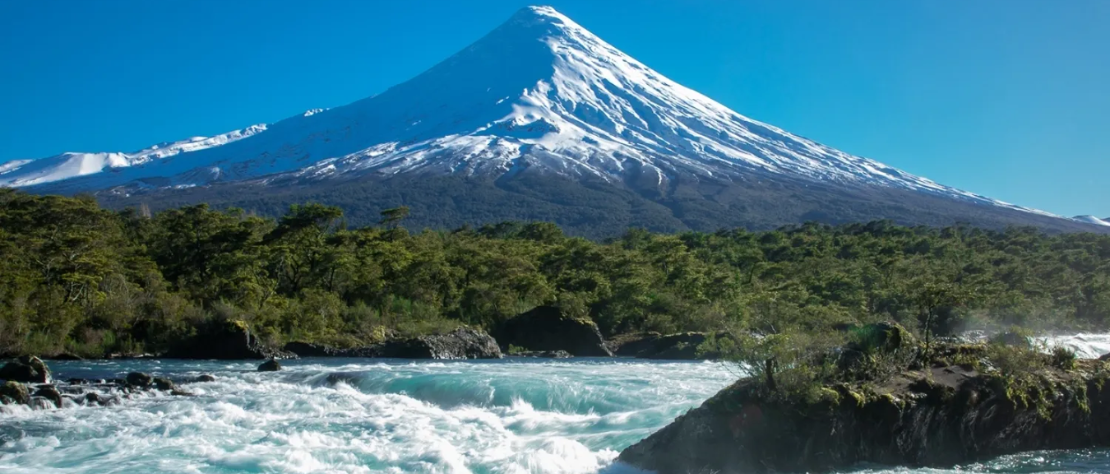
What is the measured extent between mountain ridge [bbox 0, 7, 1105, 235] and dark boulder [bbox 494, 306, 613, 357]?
6422 centimetres

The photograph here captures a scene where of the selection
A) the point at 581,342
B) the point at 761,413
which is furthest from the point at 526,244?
the point at 761,413

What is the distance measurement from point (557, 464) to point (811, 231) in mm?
54818

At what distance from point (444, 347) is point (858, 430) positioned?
15818 millimetres

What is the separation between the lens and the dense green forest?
24.5 m

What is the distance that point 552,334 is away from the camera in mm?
26219

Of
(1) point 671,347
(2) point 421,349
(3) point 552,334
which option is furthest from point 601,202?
(2) point 421,349

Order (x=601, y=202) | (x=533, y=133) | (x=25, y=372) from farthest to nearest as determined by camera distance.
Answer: (x=533, y=133) → (x=601, y=202) → (x=25, y=372)

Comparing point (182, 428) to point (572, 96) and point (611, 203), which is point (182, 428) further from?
point (572, 96)

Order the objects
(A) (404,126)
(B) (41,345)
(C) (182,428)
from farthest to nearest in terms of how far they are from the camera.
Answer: (A) (404,126)
(B) (41,345)
(C) (182,428)

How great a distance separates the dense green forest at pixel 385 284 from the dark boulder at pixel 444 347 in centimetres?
204

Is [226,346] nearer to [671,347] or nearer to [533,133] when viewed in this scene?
[671,347]

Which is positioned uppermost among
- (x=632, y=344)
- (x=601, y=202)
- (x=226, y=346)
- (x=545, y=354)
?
(x=601, y=202)

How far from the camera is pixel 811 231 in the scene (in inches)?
2392

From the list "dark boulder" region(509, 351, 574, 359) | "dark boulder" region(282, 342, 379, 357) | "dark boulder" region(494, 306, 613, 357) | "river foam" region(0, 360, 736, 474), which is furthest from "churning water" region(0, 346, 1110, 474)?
"dark boulder" region(494, 306, 613, 357)
